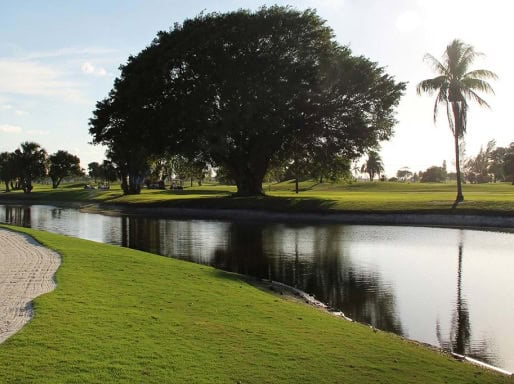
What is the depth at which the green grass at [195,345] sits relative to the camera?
7.28 metres

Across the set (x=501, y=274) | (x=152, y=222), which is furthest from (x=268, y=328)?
(x=152, y=222)

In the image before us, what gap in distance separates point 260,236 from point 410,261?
40.3ft

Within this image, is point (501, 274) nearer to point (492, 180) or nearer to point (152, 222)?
point (152, 222)

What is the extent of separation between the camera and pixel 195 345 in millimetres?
8555

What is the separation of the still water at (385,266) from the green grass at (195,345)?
7.65ft

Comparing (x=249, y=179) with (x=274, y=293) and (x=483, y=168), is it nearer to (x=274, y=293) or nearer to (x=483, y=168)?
(x=274, y=293)

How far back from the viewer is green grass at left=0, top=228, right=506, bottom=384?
23.9 feet

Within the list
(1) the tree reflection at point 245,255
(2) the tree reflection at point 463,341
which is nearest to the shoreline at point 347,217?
(1) the tree reflection at point 245,255

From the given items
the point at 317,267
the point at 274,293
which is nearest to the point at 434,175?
the point at 317,267

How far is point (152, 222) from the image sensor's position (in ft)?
147

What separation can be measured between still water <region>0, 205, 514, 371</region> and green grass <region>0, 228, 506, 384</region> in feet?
7.65

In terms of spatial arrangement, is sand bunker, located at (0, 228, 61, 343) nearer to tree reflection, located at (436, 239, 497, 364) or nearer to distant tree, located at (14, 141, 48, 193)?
tree reflection, located at (436, 239, 497, 364)

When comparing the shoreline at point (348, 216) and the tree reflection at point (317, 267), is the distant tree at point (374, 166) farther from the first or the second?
the tree reflection at point (317, 267)

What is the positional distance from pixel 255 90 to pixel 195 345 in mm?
44388
